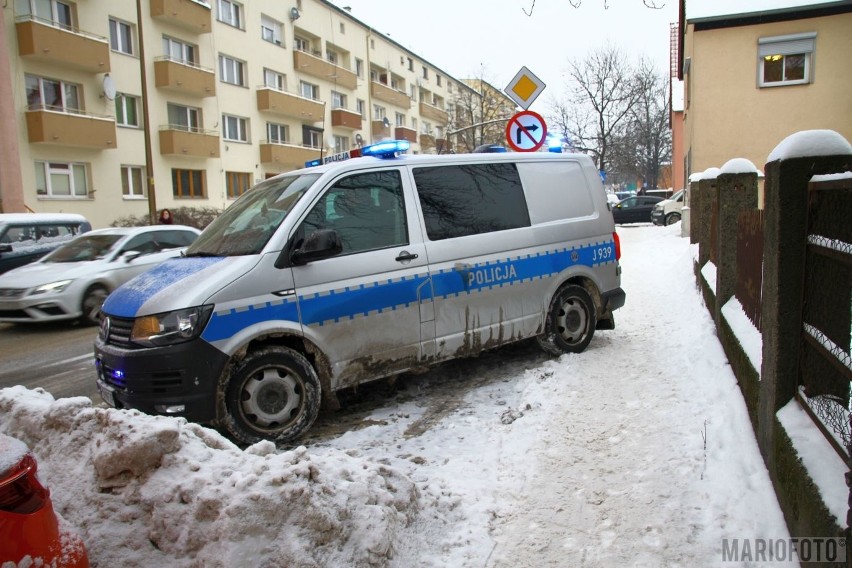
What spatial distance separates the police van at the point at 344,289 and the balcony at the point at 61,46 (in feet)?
66.1

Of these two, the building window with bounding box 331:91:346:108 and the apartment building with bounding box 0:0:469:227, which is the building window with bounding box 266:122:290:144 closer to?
the apartment building with bounding box 0:0:469:227

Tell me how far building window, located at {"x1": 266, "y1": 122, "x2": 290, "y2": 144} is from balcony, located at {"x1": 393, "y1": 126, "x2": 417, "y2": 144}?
1453cm

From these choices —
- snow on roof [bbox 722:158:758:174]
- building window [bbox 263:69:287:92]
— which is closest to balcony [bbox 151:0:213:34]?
building window [bbox 263:69:287:92]

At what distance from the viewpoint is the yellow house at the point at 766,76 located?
17.0 metres

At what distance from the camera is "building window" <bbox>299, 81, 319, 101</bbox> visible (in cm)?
3719

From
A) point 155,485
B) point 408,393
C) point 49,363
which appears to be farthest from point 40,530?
point 49,363

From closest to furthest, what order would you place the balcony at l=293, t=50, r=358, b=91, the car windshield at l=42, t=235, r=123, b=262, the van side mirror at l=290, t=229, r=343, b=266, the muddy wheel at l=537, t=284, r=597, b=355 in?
1. the van side mirror at l=290, t=229, r=343, b=266
2. the muddy wheel at l=537, t=284, r=597, b=355
3. the car windshield at l=42, t=235, r=123, b=262
4. the balcony at l=293, t=50, r=358, b=91

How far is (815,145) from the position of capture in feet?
9.30

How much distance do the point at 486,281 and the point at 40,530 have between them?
4.05m

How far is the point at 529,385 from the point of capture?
5328 millimetres

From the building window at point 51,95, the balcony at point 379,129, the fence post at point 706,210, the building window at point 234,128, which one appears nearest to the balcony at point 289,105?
the building window at point 234,128

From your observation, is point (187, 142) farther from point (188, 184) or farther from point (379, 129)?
point (379, 129)

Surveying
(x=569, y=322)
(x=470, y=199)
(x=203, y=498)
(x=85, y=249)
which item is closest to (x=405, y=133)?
(x=85, y=249)

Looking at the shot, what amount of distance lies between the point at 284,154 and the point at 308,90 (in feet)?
22.5
